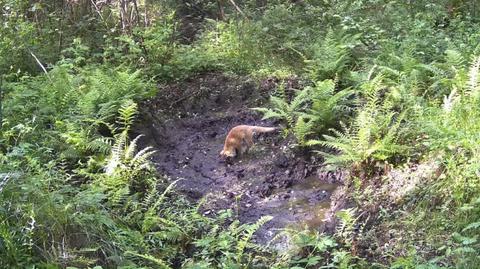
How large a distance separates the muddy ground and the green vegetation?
291mm

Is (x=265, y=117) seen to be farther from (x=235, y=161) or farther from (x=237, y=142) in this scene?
(x=235, y=161)

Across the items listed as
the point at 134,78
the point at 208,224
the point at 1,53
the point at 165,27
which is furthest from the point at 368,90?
the point at 1,53

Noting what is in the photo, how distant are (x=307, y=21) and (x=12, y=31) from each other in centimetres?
571

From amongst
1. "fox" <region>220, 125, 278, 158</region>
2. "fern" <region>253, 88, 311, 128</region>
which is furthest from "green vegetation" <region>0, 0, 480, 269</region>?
"fox" <region>220, 125, 278, 158</region>

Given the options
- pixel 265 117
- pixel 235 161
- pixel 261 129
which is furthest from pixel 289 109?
pixel 235 161

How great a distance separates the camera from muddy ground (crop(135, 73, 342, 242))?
18.0 feet

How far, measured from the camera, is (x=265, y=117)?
6707 mm

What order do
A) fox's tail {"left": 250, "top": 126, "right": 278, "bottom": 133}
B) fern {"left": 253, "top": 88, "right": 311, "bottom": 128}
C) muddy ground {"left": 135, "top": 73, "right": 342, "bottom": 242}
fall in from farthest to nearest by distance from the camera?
1. fox's tail {"left": 250, "top": 126, "right": 278, "bottom": 133}
2. fern {"left": 253, "top": 88, "right": 311, "bottom": 128}
3. muddy ground {"left": 135, "top": 73, "right": 342, "bottom": 242}

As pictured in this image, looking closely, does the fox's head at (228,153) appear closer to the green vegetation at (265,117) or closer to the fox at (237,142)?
the fox at (237,142)

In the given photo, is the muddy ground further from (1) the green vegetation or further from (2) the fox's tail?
(1) the green vegetation

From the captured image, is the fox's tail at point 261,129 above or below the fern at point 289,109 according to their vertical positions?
below

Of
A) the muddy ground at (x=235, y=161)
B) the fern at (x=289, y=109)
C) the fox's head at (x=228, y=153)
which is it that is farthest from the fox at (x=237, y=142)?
the fern at (x=289, y=109)

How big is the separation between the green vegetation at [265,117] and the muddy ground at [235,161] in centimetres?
29

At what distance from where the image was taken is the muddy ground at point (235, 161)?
5.49 metres
